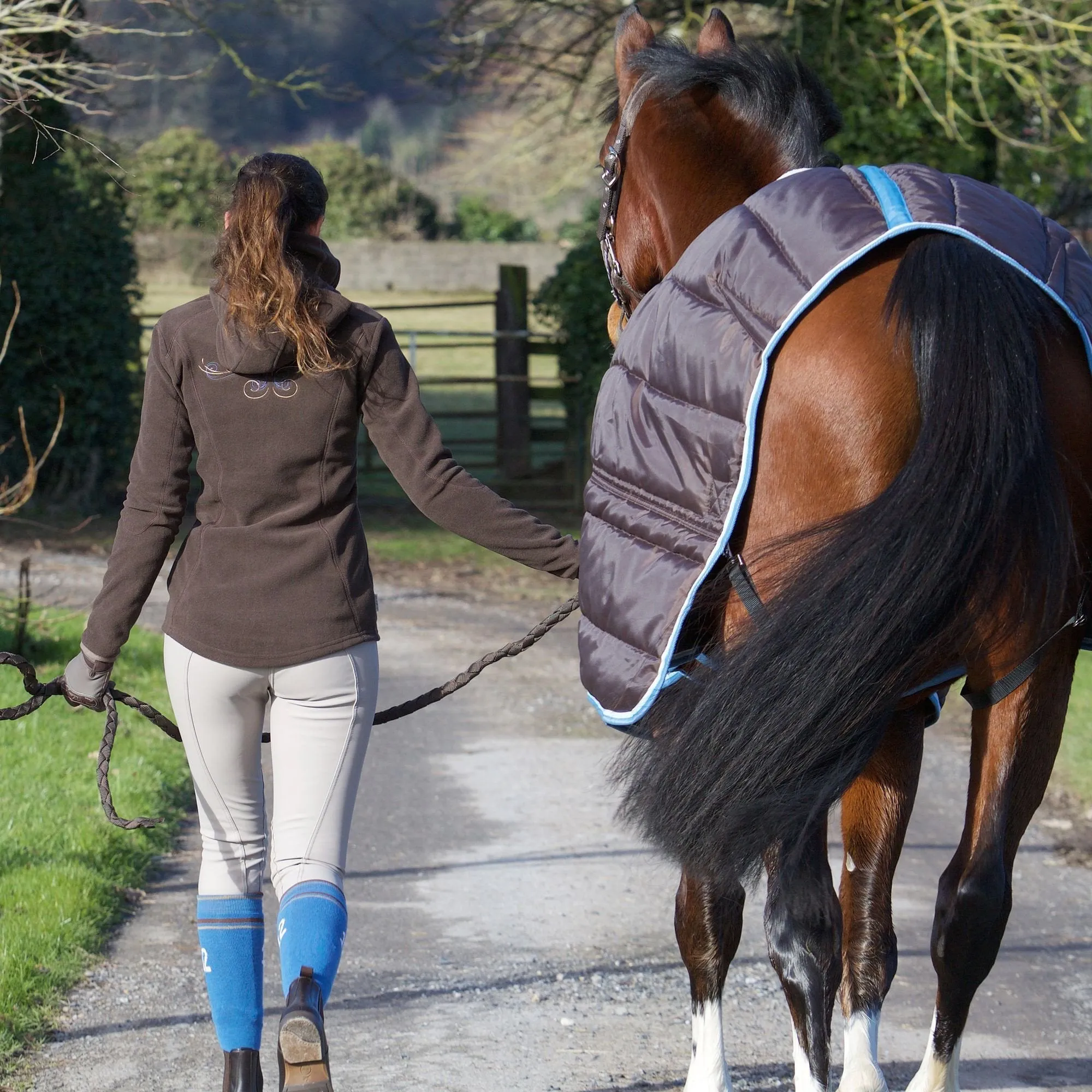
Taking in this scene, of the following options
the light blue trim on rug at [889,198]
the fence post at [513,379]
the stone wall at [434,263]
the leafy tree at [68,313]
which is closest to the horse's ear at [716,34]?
the light blue trim on rug at [889,198]

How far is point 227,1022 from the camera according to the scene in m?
2.60

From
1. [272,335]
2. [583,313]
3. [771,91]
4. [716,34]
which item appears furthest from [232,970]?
[583,313]

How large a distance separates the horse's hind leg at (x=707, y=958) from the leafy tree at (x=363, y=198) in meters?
27.1

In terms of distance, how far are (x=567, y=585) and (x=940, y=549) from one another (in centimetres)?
755

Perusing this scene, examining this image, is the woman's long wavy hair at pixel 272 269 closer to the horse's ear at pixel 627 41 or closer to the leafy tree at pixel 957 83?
the horse's ear at pixel 627 41

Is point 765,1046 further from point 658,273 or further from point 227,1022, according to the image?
point 658,273

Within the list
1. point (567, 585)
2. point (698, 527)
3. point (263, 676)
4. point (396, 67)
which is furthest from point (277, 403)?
point (396, 67)

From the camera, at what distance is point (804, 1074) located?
2584mm

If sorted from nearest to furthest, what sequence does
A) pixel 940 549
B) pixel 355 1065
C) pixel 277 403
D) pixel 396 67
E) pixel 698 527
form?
pixel 940 549 → pixel 698 527 → pixel 277 403 → pixel 355 1065 → pixel 396 67

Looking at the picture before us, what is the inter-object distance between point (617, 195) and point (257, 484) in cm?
122

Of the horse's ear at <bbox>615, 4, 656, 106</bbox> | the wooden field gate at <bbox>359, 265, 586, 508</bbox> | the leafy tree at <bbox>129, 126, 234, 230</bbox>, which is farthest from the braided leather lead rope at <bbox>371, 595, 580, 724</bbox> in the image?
the leafy tree at <bbox>129, 126, 234, 230</bbox>

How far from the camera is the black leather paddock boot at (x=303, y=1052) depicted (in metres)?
2.27

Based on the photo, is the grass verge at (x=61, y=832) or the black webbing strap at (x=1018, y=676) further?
the grass verge at (x=61, y=832)

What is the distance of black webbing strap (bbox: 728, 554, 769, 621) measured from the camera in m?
2.30
